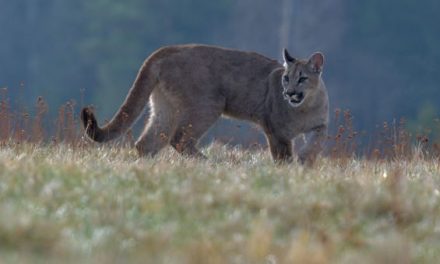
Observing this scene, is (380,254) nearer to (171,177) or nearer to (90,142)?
(171,177)

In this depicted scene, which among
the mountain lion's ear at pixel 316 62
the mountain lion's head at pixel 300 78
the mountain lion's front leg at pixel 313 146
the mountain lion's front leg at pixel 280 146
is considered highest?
the mountain lion's ear at pixel 316 62

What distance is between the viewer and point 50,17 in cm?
3684

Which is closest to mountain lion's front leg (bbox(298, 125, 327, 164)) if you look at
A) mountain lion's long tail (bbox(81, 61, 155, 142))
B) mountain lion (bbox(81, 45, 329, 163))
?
mountain lion (bbox(81, 45, 329, 163))

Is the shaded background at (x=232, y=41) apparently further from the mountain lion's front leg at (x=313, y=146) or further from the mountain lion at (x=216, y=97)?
the mountain lion's front leg at (x=313, y=146)

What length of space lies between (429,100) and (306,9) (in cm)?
652

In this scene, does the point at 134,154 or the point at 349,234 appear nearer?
the point at 349,234

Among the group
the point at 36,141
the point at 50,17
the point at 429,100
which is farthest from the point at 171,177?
the point at 50,17

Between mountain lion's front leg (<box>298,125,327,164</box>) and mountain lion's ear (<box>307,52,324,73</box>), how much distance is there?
593 mm

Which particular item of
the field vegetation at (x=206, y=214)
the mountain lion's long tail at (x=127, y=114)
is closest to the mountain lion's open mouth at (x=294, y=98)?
the mountain lion's long tail at (x=127, y=114)

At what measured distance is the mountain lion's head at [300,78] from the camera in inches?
438

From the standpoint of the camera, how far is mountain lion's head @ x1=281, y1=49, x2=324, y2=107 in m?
11.1

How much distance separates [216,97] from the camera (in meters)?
11.3

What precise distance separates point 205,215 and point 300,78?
5399 millimetres

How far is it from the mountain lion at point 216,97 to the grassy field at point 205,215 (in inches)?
125
